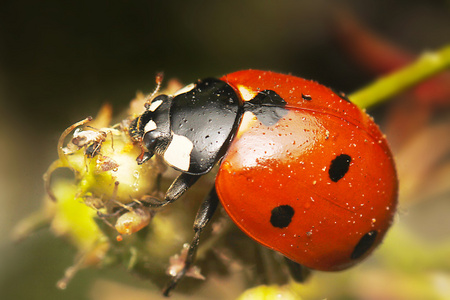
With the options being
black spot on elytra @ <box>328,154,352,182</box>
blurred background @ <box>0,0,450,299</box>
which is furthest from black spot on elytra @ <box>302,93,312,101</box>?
blurred background @ <box>0,0,450,299</box>

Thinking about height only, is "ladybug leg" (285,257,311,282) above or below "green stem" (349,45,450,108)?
below

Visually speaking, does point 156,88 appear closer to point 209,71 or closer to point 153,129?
point 153,129

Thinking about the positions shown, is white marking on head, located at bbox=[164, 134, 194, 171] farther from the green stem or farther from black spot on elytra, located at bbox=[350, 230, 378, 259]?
the green stem

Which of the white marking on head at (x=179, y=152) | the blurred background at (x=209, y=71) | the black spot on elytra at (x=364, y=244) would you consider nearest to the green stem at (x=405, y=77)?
the blurred background at (x=209, y=71)

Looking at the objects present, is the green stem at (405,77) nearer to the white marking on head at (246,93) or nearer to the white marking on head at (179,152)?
the white marking on head at (246,93)

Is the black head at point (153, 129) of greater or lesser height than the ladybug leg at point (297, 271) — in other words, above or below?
above

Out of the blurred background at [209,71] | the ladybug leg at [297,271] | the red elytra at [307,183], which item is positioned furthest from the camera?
the blurred background at [209,71]

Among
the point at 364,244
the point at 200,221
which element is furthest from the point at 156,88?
the point at 364,244
